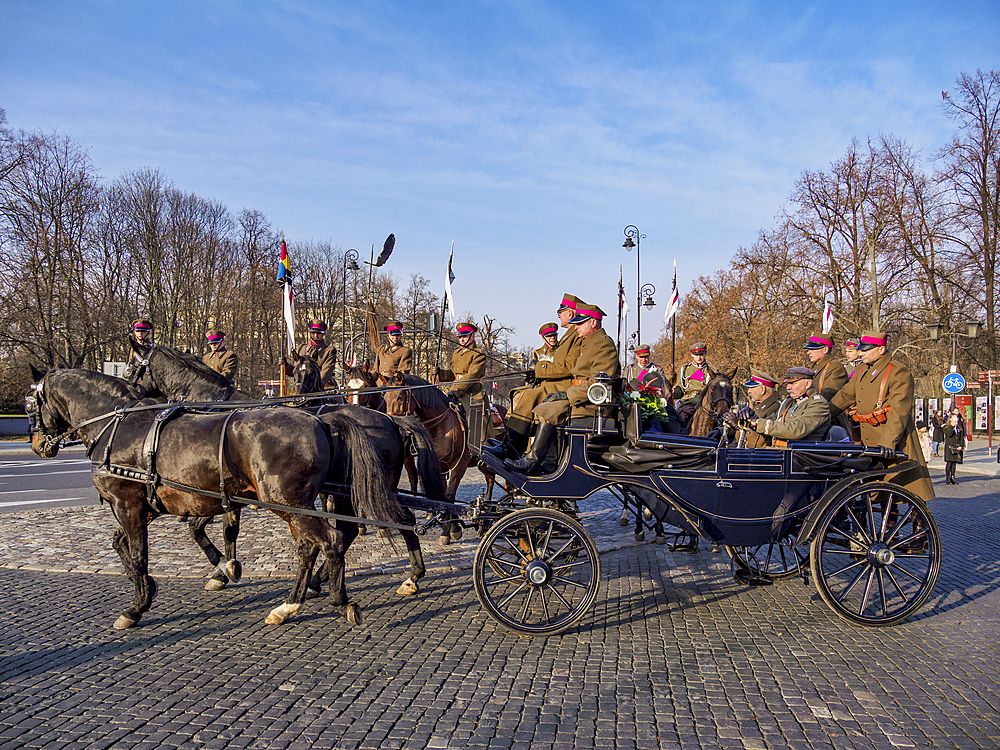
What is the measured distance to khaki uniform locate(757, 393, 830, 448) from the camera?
5.39 m

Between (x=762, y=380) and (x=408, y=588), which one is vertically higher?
(x=762, y=380)

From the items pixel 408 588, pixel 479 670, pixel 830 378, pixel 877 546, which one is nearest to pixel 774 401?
pixel 830 378

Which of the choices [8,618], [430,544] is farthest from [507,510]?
[8,618]

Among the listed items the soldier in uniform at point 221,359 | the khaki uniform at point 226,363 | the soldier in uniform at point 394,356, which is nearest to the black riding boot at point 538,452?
the soldier in uniform at point 394,356

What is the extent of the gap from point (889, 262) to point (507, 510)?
28.0 metres

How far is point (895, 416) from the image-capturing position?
5.96 metres

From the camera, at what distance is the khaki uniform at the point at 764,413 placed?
23.5 feet

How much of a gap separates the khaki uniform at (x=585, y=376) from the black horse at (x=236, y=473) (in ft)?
4.60

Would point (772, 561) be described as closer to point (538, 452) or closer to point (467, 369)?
point (538, 452)

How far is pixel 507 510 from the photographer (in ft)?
17.8

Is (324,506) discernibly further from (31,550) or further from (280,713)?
(31,550)

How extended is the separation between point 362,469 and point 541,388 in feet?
Result: 5.81

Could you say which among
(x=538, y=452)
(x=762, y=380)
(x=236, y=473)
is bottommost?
(x=236, y=473)

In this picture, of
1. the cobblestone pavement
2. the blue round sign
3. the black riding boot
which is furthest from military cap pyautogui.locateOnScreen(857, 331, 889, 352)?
the blue round sign
